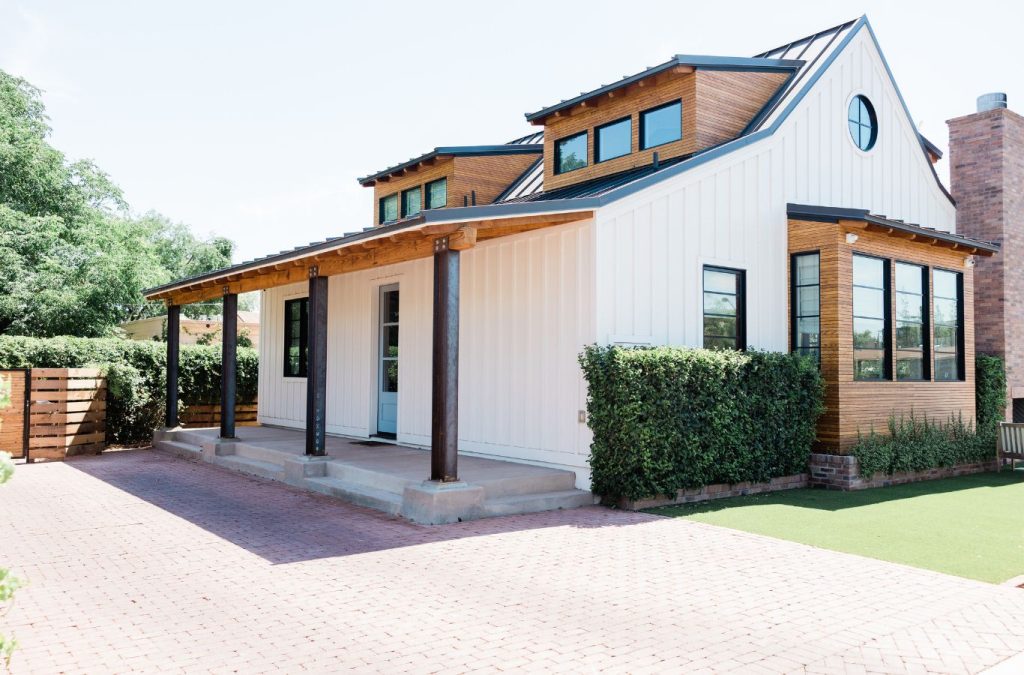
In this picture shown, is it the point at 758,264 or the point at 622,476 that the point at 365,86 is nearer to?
the point at 758,264

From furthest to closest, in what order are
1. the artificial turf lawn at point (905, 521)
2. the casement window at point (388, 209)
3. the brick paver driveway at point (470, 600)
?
1. the casement window at point (388, 209)
2. the artificial turf lawn at point (905, 521)
3. the brick paver driveway at point (470, 600)

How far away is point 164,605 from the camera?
5.02 metres

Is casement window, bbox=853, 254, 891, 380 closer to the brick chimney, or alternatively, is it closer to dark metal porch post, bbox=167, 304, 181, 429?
the brick chimney

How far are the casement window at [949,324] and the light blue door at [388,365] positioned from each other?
9.14 meters

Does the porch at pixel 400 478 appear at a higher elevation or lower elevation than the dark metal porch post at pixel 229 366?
lower

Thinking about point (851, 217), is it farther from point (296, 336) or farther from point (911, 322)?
point (296, 336)

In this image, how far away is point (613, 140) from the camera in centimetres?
1309

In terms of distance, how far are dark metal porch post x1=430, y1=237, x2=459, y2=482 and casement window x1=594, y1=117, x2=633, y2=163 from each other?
5.89 meters

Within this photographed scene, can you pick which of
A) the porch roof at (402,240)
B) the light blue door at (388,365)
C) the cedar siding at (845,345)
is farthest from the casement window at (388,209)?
the cedar siding at (845,345)

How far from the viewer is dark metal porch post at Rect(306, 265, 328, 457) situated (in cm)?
1017

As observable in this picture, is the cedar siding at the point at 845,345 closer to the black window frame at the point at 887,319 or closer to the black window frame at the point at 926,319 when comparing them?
the black window frame at the point at 887,319

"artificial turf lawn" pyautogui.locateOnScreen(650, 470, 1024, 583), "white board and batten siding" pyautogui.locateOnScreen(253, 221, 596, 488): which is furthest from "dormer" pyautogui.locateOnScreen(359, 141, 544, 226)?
"artificial turf lawn" pyautogui.locateOnScreen(650, 470, 1024, 583)

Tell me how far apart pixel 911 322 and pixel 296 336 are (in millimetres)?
11528

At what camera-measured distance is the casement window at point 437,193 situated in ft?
52.3
